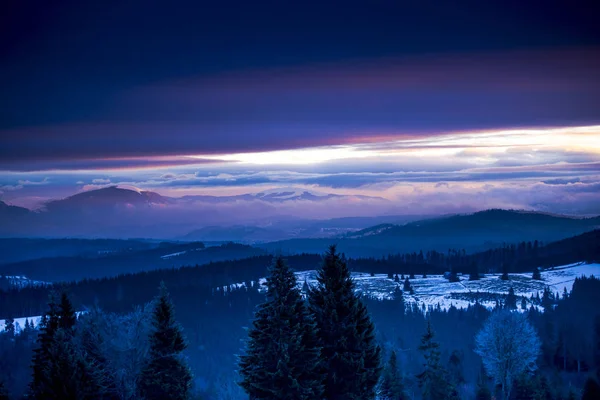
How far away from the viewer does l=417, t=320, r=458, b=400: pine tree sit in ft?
220

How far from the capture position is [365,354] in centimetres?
3666

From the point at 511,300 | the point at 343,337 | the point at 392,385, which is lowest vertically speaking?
the point at 511,300

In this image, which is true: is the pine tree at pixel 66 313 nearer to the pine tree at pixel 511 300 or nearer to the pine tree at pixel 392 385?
the pine tree at pixel 392 385

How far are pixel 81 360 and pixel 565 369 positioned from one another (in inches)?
3571

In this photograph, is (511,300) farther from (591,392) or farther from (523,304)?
(591,392)

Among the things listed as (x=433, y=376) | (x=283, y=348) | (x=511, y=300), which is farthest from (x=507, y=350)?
(x=511, y=300)

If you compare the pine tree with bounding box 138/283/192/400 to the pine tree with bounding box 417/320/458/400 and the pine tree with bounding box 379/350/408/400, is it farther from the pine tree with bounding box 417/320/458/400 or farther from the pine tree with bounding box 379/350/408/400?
the pine tree with bounding box 417/320/458/400

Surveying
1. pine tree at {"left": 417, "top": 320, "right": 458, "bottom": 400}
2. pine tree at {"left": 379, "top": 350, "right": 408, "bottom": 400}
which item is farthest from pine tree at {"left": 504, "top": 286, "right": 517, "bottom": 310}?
pine tree at {"left": 379, "top": 350, "right": 408, "bottom": 400}

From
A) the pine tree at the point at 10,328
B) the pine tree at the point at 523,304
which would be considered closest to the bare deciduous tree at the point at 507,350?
the pine tree at the point at 523,304

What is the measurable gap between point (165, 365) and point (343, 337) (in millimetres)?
13820

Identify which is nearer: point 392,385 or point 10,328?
point 392,385

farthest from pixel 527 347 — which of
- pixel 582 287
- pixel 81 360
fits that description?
pixel 582 287

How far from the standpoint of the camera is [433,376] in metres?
67.9

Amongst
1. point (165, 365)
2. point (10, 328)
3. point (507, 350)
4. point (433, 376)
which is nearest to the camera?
point (165, 365)
